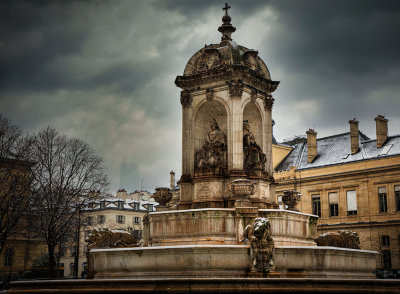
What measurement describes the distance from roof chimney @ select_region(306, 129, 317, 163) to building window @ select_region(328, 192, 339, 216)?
224 inches

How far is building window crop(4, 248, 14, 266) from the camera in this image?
185ft

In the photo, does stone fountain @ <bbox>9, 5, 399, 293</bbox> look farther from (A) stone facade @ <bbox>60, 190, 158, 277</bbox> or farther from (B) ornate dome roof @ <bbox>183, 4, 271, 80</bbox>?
(A) stone facade @ <bbox>60, 190, 158, 277</bbox>

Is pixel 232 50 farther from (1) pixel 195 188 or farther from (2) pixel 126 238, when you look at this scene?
(2) pixel 126 238

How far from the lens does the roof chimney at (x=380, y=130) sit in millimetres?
54656

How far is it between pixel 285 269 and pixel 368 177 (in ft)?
131

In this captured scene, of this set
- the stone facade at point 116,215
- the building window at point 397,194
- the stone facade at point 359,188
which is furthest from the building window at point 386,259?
the stone facade at point 116,215

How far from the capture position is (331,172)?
56719 mm

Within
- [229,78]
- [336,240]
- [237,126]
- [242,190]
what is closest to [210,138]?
[237,126]

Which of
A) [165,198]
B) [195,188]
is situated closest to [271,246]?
[195,188]

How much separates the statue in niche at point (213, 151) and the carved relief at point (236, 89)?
1426mm

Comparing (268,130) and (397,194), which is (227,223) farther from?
(397,194)

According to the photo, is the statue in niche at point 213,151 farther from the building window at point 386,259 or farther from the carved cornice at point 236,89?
the building window at point 386,259

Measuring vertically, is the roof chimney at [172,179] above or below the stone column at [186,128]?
above

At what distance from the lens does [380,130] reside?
5469 cm
